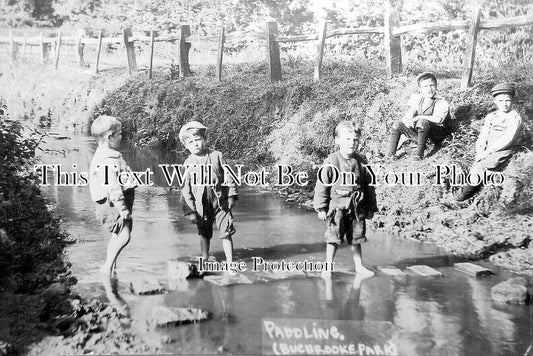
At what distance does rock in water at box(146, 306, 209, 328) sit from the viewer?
3.14 metres

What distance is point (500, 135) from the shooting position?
4855 millimetres

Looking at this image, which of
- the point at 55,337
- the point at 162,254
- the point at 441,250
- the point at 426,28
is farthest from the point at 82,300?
the point at 426,28

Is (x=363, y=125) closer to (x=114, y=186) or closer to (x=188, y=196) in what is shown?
(x=188, y=196)

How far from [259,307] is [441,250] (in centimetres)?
191

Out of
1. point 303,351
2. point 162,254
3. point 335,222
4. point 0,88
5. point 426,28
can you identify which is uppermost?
point 426,28

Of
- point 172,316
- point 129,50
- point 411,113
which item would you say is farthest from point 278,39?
point 172,316

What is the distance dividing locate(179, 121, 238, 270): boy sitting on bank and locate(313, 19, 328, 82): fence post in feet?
9.95

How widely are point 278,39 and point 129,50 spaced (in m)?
2.42

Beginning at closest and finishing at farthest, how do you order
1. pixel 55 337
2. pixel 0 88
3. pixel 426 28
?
pixel 55 337 < pixel 426 28 < pixel 0 88

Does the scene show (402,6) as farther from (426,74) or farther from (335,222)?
(335,222)

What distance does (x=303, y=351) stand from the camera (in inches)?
127

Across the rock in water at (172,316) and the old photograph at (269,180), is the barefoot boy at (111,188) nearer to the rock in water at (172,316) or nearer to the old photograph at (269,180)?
the old photograph at (269,180)

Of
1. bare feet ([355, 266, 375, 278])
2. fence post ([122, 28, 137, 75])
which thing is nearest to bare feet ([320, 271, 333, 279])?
bare feet ([355, 266, 375, 278])

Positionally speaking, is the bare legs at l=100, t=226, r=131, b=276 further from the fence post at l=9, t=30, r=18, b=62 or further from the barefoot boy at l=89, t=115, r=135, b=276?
the fence post at l=9, t=30, r=18, b=62
